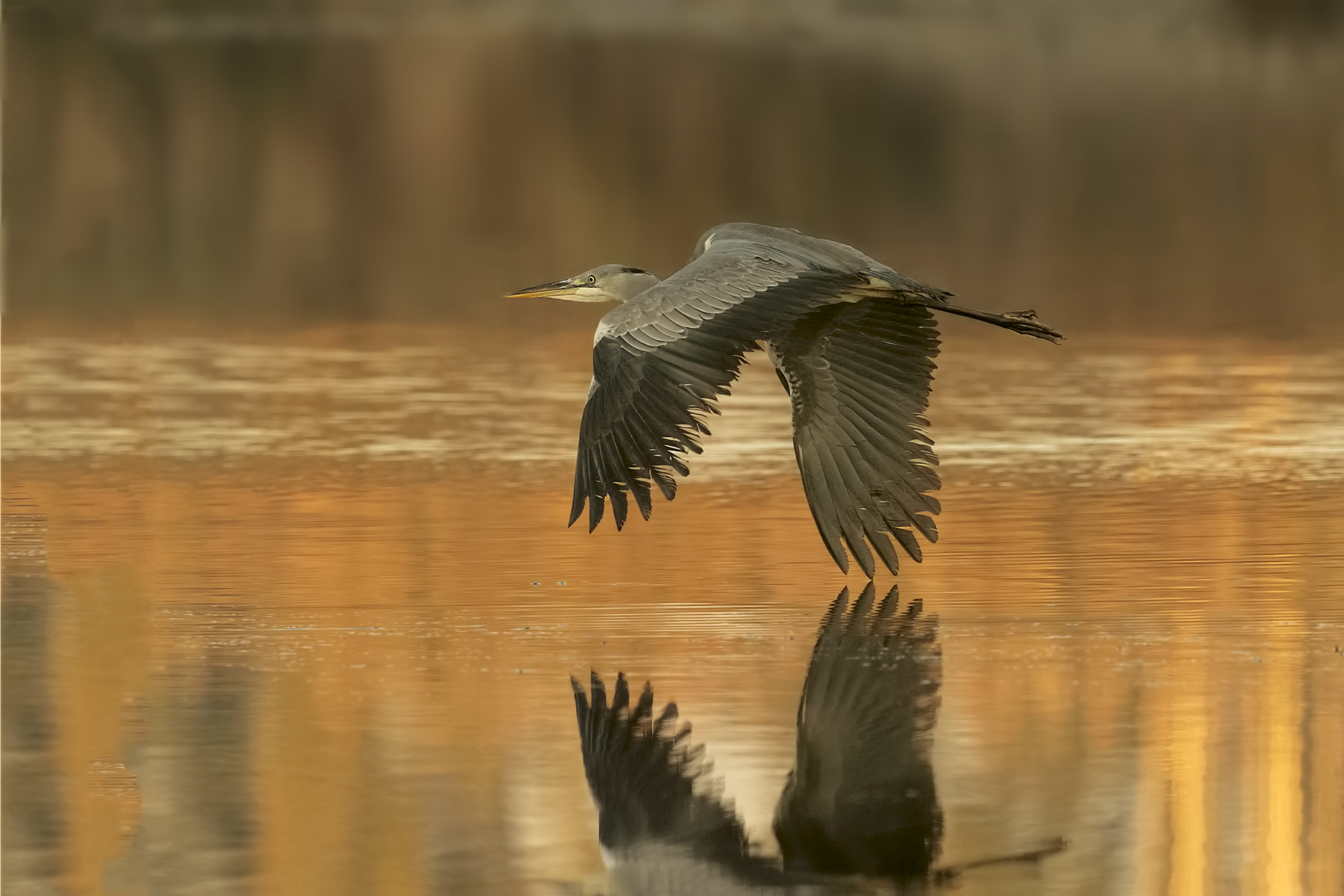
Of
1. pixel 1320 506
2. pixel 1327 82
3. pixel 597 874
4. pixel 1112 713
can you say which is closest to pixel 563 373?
pixel 1320 506

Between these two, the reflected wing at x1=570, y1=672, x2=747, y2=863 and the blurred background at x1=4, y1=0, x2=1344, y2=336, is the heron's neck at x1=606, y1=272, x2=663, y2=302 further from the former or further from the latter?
the blurred background at x1=4, y1=0, x2=1344, y2=336

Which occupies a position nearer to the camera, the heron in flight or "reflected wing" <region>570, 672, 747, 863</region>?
"reflected wing" <region>570, 672, 747, 863</region>

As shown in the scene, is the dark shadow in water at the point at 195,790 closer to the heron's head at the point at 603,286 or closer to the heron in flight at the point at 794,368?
the heron in flight at the point at 794,368

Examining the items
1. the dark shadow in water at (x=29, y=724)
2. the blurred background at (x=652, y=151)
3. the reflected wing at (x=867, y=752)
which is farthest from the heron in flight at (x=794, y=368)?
the blurred background at (x=652, y=151)

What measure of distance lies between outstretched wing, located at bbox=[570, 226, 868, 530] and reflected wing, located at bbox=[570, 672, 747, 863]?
838 millimetres

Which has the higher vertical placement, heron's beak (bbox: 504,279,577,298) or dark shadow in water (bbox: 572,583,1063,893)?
heron's beak (bbox: 504,279,577,298)

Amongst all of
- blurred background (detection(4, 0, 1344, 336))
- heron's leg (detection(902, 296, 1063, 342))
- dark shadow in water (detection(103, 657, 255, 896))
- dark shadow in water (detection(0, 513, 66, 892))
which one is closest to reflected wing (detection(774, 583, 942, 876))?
heron's leg (detection(902, 296, 1063, 342))

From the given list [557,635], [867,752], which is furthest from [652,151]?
[867,752]

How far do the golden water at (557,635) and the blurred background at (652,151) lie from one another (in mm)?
7287

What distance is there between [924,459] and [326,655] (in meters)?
2.85

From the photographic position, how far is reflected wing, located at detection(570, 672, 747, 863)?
6.45 m

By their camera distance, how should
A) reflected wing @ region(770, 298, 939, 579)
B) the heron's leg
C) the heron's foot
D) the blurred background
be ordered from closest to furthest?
the heron's leg, reflected wing @ region(770, 298, 939, 579), the heron's foot, the blurred background

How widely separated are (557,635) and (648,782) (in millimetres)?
2009

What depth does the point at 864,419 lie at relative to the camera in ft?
33.9
